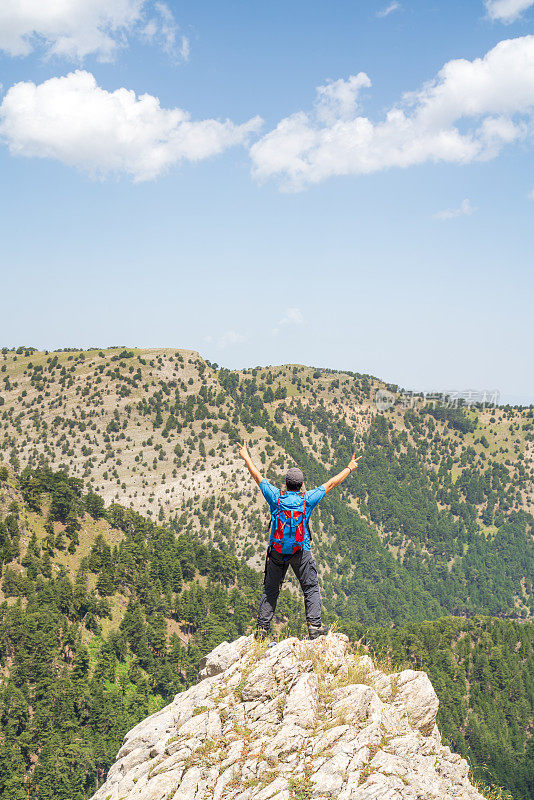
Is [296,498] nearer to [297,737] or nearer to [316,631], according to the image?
[316,631]

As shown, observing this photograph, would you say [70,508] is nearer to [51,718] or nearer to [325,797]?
[51,718]

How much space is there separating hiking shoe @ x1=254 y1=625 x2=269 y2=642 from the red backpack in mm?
3620

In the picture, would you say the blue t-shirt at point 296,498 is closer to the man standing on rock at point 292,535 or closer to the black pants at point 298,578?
the man standing on rock at point 292,535

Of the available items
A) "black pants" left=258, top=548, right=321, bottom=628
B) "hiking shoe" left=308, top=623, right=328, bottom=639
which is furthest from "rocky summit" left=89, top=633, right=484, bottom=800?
"black pants" left=258, top=548, right=321, bottom=628

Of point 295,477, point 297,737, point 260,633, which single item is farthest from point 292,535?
point 297,737

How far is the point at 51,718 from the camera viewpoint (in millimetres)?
82000

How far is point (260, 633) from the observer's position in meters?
17.0

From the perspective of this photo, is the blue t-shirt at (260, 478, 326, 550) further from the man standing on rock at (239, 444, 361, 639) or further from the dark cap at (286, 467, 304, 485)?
the dark cap at (286, 467, 304, 485)

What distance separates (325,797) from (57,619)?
9406cm

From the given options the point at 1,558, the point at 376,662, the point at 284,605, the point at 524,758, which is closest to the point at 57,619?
the point at 1,558

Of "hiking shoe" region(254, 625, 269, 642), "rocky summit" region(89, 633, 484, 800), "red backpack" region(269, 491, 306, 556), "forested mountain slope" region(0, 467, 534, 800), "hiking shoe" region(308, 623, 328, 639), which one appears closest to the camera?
"rocky summit" region(89, 633, 484, 800)

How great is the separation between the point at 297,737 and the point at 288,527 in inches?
208

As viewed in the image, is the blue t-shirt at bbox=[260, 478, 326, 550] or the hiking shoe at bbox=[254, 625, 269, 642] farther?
the hiking shoe at bbox=[254, 625, 269, 642]

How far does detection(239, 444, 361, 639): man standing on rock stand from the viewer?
14.6 metres
